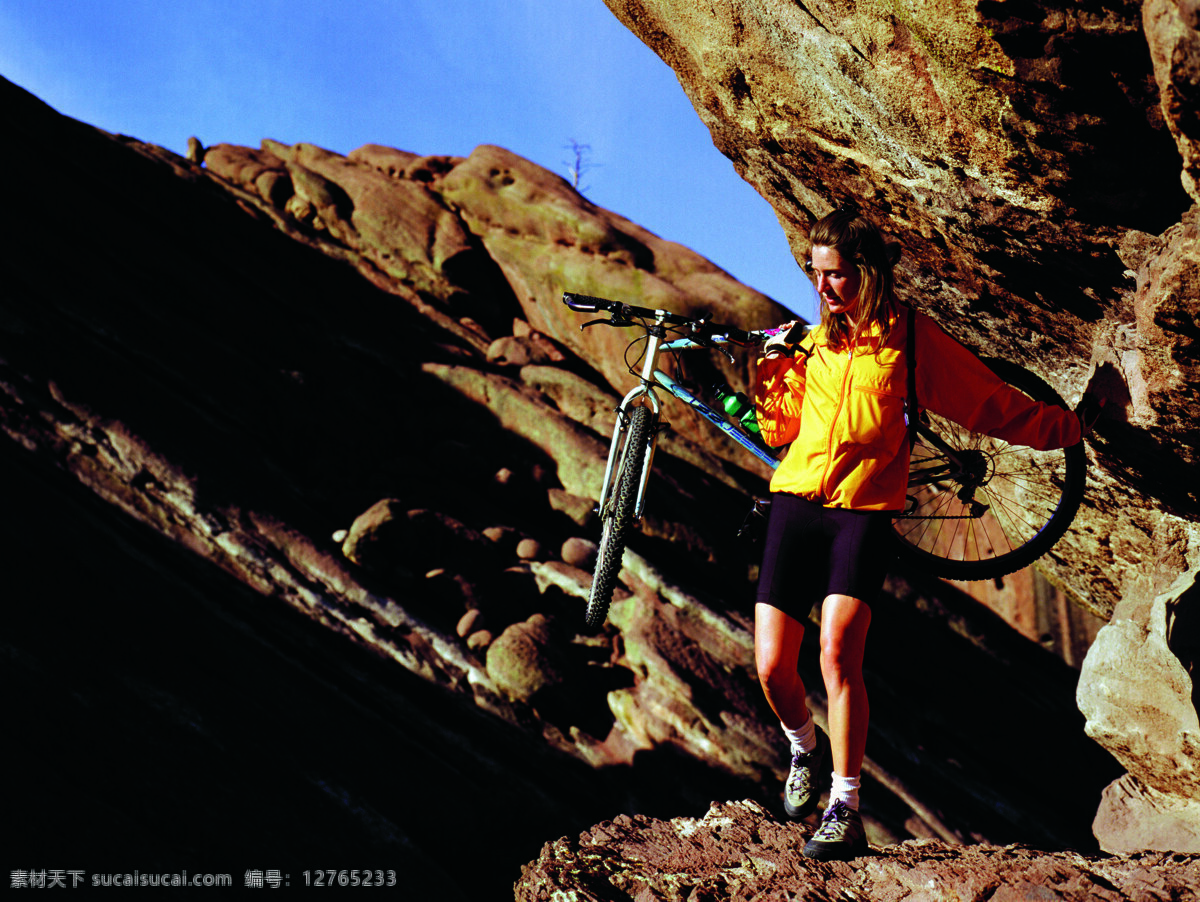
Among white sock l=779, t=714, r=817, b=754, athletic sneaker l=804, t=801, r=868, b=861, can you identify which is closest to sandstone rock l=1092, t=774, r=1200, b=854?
athletic sneaker l=804, t=801, r=868, b=861

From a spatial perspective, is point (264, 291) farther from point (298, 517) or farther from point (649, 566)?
point (649, 566)

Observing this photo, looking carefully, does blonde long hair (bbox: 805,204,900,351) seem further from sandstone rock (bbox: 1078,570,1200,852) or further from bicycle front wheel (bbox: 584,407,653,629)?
sandstone rock (bbox: 1078,570,1200,852)

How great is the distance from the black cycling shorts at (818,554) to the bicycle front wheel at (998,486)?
0.86 m

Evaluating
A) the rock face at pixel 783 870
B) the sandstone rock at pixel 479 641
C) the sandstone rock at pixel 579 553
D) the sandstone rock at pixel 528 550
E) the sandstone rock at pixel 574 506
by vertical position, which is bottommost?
the sandstone rock at pixel 479 641

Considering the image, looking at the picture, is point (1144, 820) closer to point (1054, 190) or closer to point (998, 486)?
point (998, 486)

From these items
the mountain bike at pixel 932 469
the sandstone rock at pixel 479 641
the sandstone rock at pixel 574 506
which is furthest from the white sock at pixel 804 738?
the sandstone rock at pixel 574 506

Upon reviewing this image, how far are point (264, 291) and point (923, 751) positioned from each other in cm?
1124

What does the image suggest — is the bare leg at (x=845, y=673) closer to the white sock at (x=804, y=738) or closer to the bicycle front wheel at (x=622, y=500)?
the white sock at (x=804, y=738)

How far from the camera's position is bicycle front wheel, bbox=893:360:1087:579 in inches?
177

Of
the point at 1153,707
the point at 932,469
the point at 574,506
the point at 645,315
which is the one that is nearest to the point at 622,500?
the point at 645,315

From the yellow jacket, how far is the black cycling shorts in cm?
6

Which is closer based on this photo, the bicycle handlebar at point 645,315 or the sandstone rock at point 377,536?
the bicycle handlebar at point 645,315

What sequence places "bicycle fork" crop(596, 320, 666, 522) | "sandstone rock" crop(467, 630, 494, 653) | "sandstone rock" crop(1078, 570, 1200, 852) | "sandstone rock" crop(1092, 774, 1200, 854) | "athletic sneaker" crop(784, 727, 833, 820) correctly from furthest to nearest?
"sandstone rock" crop(467, 630, 494, 653) < "bicycle fork" crop(596, 320, 666, 522) < "sandstone rock" crop(1092, 774, 1200, 854) < "sandstone rock" crop(1078, 570, 1200, 852) < "athletic sneaker" crop(784, 727, 833, 820)

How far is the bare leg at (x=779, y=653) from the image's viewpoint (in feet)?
11.4
